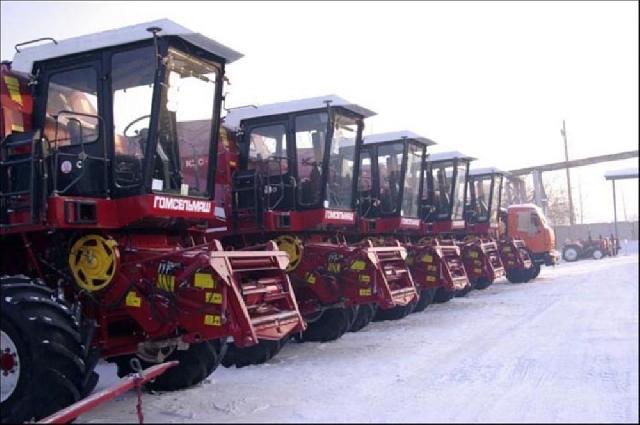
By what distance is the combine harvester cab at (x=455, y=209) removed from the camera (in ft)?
48.0

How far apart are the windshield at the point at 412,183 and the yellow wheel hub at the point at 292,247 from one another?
11.8ft

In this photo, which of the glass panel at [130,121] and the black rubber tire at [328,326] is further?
the black rubber tire at [328,326]

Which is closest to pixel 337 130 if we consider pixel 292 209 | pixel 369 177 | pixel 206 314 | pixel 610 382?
pixel 292 209

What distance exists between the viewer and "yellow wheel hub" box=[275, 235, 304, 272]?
8875 mm

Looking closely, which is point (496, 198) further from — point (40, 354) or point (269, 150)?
point (40, 354)

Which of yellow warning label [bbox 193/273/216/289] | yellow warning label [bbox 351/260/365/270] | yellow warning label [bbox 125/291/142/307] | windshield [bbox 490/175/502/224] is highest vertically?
windshield [bbox 490/175/502/224]

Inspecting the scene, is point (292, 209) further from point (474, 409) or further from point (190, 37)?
point (474, 409)

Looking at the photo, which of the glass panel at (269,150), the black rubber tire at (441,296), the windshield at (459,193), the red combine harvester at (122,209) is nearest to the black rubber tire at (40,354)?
the red combine harvester at (122,209)

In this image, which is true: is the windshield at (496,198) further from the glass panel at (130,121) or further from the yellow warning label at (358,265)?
the glass panel at (130,121)

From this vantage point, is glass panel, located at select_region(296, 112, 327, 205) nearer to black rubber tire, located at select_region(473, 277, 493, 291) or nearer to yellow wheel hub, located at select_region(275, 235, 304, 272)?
yellow wheel hub, located at select_region(275, 235, 304, 272)

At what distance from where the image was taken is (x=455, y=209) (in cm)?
1511

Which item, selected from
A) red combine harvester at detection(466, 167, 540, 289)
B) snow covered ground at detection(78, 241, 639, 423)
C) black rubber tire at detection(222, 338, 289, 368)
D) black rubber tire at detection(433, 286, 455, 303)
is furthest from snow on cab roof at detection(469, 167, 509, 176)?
black rubber tire at detection(222, 338, 289, 368)

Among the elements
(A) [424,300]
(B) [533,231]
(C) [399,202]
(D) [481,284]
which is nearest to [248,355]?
(C) [399,202]

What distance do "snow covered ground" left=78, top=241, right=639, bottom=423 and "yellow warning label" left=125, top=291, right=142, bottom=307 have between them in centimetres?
84
